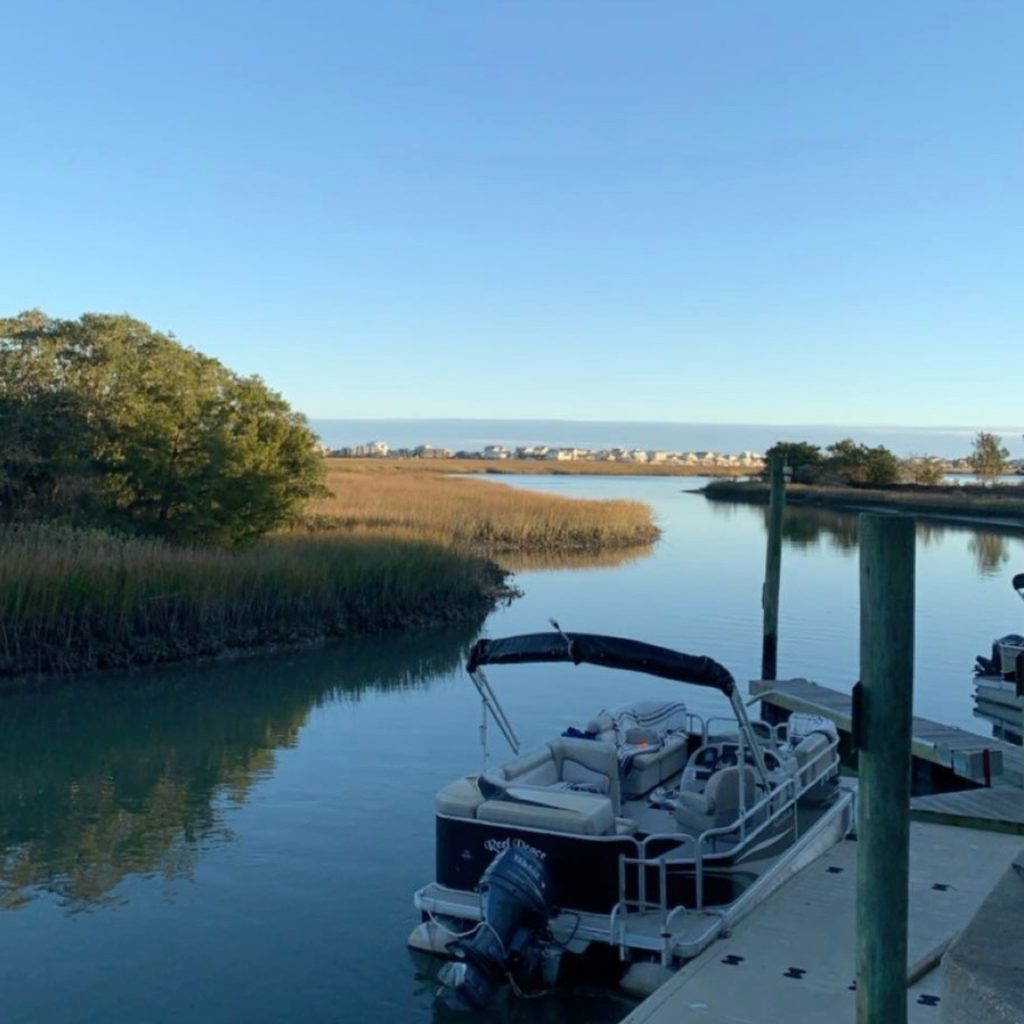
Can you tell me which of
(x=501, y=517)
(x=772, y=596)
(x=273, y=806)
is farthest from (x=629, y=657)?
(x=501, y=517)

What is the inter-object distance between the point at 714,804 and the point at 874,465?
3749 inches

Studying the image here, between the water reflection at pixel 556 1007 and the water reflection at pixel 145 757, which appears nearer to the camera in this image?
the water reflection at pixel 556 1007

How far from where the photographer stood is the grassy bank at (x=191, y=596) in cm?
1877

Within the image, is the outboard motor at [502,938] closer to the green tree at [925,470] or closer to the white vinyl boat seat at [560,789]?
the white vinyl boat seat at [560,789]

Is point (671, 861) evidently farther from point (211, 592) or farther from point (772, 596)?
point (211, 592)

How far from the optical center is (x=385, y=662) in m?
21.6

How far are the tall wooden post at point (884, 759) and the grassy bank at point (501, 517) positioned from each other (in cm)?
2964

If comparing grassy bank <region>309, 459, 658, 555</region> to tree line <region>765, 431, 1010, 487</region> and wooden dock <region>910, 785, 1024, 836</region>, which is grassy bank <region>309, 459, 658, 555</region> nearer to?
wooden dock <region>910, 785, 1024, 836</region>

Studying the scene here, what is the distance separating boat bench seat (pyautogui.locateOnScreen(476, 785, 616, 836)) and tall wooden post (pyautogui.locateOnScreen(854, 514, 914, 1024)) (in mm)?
2805

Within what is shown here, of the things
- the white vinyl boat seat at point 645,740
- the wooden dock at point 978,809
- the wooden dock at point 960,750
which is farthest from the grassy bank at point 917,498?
the white vinyl boat seat at point 645,740

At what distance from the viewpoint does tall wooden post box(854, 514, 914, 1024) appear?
5.38m

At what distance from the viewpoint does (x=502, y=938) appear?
7.63 m

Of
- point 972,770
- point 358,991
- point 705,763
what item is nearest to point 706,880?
point 705,763

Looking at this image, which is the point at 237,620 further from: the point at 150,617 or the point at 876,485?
the point at 876,485
